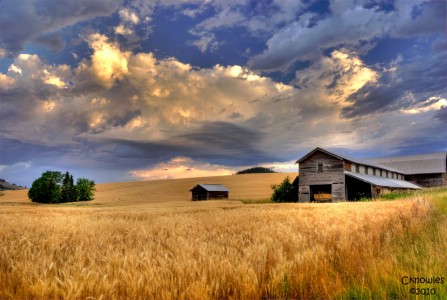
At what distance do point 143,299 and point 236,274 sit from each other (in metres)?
1.10

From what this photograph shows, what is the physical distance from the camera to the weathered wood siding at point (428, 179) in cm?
6312

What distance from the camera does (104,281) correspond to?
146 inches

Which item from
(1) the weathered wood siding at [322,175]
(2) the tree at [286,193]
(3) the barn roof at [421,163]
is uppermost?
(3) the barn roof at [421,163]

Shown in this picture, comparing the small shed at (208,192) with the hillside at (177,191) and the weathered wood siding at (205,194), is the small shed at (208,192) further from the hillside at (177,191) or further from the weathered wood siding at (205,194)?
the hillside at (177,191)

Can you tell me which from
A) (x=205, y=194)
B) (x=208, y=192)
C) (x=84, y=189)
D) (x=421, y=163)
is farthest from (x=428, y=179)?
(x=84, y=189)

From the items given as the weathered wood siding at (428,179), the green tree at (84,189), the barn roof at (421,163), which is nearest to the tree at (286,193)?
the barn roof at (421,163)

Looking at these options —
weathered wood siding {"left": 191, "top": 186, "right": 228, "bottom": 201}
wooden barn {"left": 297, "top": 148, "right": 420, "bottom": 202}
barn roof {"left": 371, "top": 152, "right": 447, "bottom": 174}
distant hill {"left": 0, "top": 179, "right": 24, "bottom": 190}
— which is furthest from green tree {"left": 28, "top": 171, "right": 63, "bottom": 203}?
distant hill {"left": 0, "top": 179, "right": 24, "bottom": 190}

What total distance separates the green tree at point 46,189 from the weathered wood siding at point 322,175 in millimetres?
49470

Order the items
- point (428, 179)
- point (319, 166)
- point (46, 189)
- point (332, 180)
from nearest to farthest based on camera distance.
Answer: point (332, 180), point (319, 166), point (428, 179), point (46, 189)

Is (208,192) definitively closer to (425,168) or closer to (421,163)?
(425,168)

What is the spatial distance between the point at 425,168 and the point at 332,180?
99.6 feet

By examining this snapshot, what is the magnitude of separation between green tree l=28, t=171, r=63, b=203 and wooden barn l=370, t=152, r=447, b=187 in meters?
65.4

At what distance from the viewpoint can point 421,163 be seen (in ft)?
223

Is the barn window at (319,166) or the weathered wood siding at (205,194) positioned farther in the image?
the weathered wood siding at (205,194)
